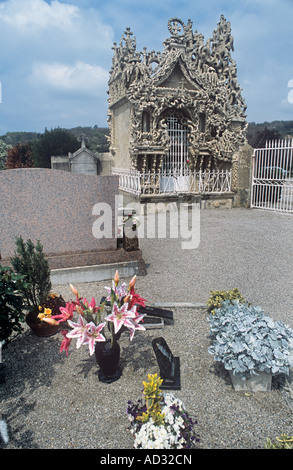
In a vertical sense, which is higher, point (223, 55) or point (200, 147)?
point (223, 55)

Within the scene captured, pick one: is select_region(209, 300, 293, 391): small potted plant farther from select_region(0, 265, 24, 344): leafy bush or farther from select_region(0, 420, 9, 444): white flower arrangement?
select_region(0, 265, 24, 344): leafy bush

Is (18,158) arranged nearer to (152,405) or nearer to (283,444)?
A: (152,405)

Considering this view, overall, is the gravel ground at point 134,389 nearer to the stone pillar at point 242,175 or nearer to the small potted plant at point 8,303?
the small potted plant at point 8,303

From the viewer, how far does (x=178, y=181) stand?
1402cm

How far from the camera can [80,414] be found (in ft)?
8.68

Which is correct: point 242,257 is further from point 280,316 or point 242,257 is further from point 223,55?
point 223,55

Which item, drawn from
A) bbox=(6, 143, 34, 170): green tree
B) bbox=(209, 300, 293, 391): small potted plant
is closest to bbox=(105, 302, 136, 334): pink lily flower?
bbox=(209, 300, 293, 391): small potted plant

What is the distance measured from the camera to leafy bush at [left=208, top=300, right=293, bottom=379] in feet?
8.92

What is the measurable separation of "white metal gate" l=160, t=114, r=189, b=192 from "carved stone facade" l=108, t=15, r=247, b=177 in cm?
4

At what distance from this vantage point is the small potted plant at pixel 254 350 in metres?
2.72

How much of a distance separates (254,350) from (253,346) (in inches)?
1.3

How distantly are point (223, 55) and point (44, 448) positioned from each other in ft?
51.5

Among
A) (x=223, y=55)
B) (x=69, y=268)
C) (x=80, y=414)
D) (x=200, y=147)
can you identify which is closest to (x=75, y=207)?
(x=69, y=268)

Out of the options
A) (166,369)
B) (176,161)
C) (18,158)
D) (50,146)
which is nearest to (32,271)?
(166,369)
